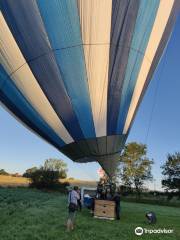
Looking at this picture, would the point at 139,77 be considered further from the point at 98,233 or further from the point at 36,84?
the point at 98,233

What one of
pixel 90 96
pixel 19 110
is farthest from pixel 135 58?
pixel 19 110

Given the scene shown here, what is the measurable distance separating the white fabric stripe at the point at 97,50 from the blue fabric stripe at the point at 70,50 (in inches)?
6.2

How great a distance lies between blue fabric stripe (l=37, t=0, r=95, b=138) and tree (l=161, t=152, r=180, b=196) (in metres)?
55.1

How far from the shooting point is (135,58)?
545 inches

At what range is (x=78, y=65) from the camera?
13000 mm

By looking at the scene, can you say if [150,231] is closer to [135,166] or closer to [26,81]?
[26,81]

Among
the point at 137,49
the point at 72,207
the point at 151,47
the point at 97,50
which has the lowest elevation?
the point at 72,207

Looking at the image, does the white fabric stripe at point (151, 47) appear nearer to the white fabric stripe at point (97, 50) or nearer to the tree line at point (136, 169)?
the white fabric stripe at point (97, 50)

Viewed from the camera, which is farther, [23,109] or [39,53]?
[23,109]

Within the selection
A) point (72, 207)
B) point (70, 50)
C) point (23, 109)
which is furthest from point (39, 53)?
point (72, 207)

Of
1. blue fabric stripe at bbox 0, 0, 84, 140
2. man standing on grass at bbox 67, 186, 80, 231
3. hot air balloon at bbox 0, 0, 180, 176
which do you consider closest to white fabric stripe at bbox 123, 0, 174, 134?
hot air balloon at bbox 0, 0, 180, 176

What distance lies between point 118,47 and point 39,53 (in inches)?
97.3

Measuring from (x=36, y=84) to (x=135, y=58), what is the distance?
3.33 m

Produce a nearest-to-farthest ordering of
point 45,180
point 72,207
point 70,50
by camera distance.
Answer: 1. point 72,207
2. point 70,50
3. point 45,180
